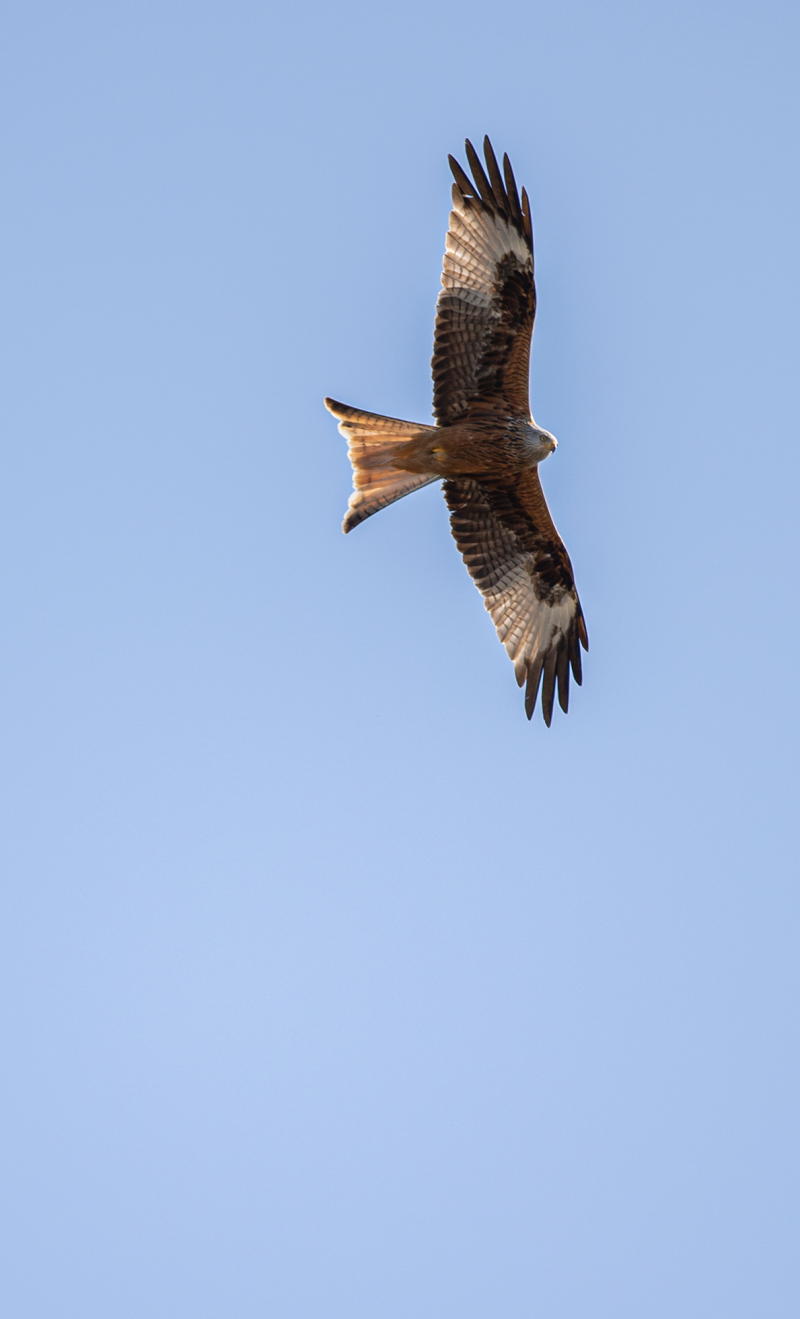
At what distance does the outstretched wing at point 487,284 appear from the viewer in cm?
940

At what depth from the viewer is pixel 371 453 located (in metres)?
9.62

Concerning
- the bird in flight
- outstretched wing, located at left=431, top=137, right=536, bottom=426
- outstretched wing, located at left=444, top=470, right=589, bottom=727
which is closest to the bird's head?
the bird in flight

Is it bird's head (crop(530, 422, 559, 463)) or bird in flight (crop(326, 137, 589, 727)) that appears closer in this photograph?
bird in flight (crop(326, 137, 589, 727))

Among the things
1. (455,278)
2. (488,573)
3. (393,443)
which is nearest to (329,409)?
(393,443)

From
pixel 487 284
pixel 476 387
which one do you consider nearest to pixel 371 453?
pixel 476 387

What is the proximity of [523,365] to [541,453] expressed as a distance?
1.90ft

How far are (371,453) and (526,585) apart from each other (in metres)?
1.75

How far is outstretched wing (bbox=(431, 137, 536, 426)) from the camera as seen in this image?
9.40 m

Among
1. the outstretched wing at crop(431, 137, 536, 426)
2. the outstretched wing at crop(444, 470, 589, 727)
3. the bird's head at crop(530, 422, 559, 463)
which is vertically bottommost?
the outstretched wing at crop(444, 470, 589, 727)

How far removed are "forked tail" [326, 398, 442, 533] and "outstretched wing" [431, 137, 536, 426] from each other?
48 cm

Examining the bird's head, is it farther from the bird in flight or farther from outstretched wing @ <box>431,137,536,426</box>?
outstretched wing @ <box>431,137,536,426</box>

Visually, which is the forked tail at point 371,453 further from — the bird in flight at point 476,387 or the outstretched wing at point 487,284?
the outstretched wing at point 487,284

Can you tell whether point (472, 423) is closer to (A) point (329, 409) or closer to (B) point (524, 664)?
(A) point (329, 409)

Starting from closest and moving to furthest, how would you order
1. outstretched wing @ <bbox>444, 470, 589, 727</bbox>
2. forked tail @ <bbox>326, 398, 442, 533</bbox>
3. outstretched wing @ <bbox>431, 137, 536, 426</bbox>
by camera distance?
outstretched wing @ <bbox>431, 137, 536, 426</bbox>
forked tail @ <bbox>326, 398, 442, 533</bbox>
outstretched wing @ <bbox>444, 470, 589, 727</bbox>
